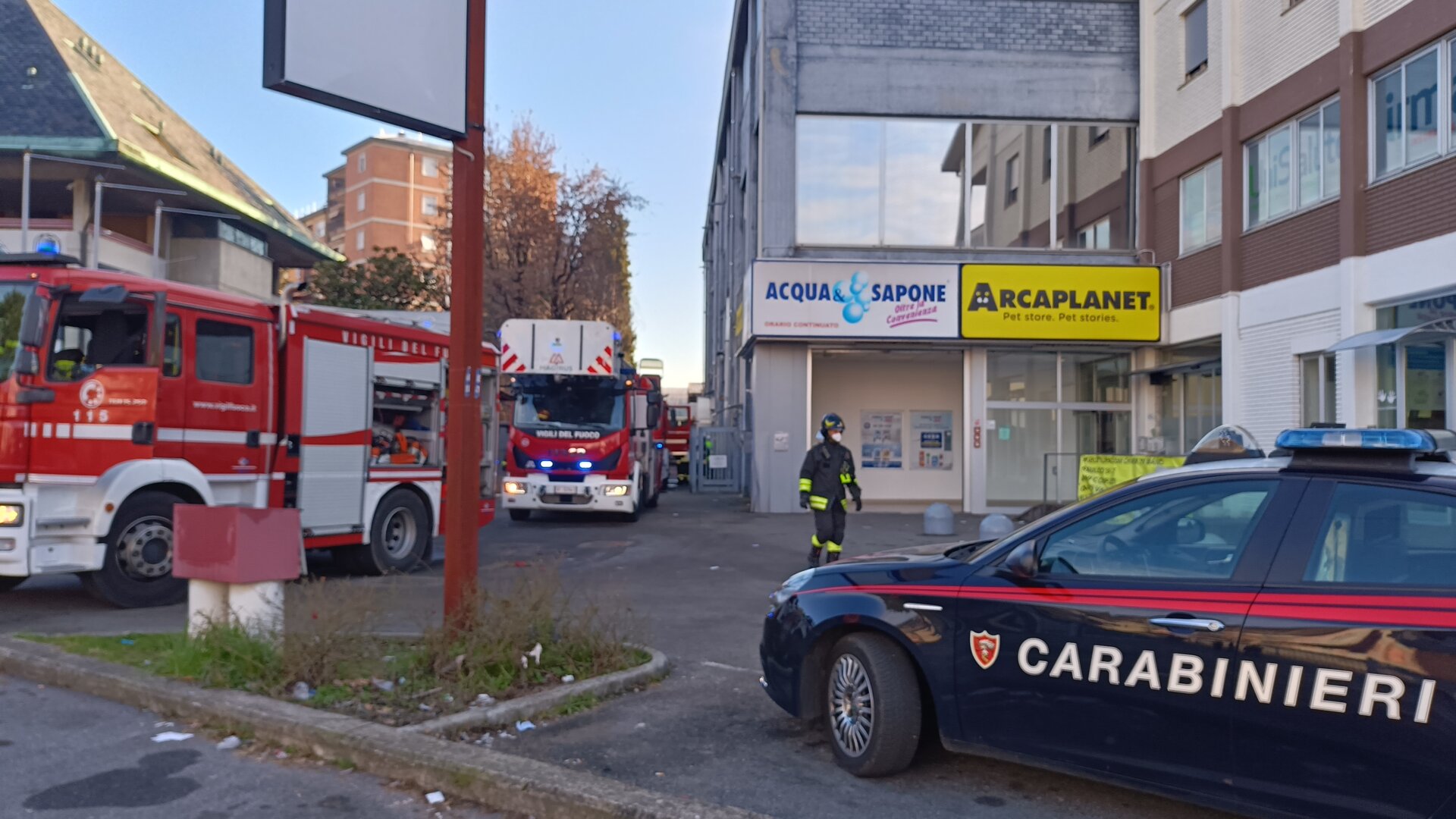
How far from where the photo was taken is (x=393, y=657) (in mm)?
6582

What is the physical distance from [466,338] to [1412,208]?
43.3 ft

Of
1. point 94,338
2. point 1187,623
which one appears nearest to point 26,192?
point 94,338

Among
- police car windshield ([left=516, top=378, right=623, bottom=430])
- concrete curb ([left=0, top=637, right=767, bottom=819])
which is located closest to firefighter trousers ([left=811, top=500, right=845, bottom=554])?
concrete curb ([left=0, top=637, right=767, bottom=819])

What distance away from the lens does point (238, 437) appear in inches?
401

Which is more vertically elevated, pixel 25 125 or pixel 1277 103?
pixel 25 125

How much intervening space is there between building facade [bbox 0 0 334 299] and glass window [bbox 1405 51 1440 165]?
22.5 meters

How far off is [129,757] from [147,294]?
5235 millimetres

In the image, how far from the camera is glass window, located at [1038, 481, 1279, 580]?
409 centimetres

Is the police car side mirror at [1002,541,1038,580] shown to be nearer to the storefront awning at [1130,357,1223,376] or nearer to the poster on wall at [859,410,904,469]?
the storefront awning at [1130,357,1223,376]

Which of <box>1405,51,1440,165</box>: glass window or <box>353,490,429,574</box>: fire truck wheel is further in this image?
<box>1405,51,1440,165</box>: glass window

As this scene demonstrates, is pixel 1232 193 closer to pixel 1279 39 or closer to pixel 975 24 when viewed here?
pixel 1279 39

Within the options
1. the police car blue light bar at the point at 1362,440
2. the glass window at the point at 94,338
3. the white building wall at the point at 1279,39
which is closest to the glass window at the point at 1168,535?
the police car blue light bar at the point at 1362,440

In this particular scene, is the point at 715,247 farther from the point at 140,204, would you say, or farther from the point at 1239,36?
the point at 1239,36

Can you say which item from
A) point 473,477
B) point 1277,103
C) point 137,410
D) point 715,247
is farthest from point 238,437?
point 715,247
